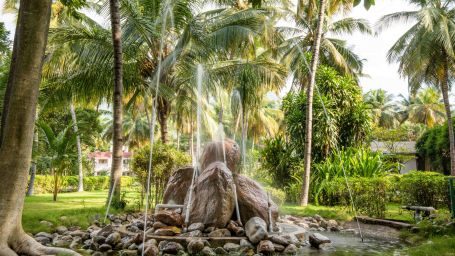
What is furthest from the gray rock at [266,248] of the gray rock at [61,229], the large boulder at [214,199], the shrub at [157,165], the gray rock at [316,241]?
the shrub at [157,165]

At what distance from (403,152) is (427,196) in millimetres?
22242

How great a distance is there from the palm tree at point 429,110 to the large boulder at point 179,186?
43.3 m

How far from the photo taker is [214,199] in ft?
28.1

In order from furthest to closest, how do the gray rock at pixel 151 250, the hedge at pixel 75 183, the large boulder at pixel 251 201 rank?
1. the hedge at pixel 75 183
2. the large boulder at pixel 251 201
3. the gray rock at pixel 151 250

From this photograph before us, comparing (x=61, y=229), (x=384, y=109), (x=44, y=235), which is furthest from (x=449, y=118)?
(x=384, y=109)

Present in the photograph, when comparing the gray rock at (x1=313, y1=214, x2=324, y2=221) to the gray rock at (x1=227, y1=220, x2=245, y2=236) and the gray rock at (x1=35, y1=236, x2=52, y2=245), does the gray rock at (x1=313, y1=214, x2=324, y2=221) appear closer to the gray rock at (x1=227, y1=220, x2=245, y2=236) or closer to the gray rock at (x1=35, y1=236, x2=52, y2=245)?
the gray rock at (x1=227, y1=220, x2=245, y2=236)

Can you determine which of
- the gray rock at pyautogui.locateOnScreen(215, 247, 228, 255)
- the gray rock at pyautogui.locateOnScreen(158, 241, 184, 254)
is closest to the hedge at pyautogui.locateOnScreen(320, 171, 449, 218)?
the gray rock at pyautogui.locateOnScreen(215, 247, 228, 255)

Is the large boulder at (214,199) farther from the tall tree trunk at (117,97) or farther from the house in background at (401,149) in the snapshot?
the house in background at (401,149)

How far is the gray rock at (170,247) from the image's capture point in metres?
7.40

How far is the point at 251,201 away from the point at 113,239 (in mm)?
3085

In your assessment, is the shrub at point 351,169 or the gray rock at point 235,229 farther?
the shrub at point 351,169

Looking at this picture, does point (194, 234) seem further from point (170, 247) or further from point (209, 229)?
point (170, 247)

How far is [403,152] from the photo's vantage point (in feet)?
108

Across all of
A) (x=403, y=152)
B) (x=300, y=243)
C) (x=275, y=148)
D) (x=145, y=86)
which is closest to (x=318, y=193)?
(x=275, y=148)
